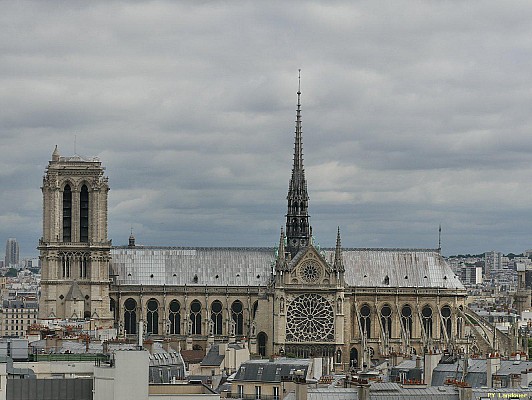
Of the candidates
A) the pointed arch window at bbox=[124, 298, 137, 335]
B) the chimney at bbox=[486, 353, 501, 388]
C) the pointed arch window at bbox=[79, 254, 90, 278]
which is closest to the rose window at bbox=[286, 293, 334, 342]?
the pointed arch window at bbox=[124, 298, 137, 335]

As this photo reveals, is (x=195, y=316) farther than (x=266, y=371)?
Yes

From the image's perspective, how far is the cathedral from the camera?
469 ft

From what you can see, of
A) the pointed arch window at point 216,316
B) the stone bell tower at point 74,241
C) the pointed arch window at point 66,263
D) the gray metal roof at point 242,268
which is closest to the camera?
the stone bell tower at point 74,241

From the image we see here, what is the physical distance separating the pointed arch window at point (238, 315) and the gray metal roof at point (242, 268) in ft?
5.13

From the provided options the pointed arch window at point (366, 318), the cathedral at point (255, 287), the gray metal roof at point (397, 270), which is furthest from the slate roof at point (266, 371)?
the gray metal roof at point (397, 270)

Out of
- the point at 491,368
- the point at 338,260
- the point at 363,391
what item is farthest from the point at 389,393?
the point at 338,260

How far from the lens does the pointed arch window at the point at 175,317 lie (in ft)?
481

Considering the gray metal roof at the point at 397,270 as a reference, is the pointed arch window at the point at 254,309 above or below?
below

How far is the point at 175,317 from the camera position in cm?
14712

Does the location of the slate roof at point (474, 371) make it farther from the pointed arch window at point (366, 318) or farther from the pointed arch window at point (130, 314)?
the pointed arch window at point (130, 314)

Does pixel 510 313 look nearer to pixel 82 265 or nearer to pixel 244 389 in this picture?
pixel 82 265

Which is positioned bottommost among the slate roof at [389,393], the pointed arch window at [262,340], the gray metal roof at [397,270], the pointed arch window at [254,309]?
the slate roof at [389,393]

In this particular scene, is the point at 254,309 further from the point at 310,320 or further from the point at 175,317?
the point at 175,317

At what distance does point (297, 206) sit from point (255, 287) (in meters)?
7.19
